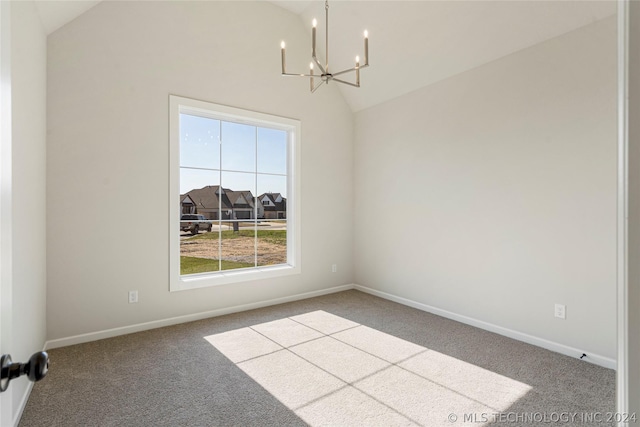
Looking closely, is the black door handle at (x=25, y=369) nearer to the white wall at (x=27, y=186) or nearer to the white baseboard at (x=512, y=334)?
the white wall at (x=27, y=186)

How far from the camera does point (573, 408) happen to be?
6.59ft

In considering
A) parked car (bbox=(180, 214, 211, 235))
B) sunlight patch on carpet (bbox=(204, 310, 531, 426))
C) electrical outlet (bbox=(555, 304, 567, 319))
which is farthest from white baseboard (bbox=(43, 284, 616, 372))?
parked car (bbox=(180, 214, 211, 235))

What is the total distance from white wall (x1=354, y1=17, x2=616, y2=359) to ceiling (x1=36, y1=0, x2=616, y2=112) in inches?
4.8

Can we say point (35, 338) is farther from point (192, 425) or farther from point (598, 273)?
point (598, 273)

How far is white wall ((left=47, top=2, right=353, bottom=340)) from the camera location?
2861 mm

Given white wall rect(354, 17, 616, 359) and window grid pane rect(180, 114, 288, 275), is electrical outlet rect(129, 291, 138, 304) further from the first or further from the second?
white wall rect(354, 17, 616, 359)

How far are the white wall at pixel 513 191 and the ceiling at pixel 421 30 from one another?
121 millimetres

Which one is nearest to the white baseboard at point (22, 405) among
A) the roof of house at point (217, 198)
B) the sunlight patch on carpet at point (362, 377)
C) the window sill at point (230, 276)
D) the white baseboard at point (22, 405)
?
the white baseboard at point (22, 405)

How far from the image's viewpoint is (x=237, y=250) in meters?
4.01

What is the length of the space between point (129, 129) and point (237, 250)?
1.70 meters

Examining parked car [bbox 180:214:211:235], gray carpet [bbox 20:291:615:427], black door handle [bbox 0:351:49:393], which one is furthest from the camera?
parked car [bbox 180:214:211:235]

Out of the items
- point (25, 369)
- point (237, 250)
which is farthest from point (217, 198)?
point (25, 369)

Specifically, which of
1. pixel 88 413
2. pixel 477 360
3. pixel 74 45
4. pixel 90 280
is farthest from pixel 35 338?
pixel 477 360

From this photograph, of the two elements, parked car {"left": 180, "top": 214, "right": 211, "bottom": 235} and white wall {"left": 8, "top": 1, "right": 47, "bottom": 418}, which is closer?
white wall {"left": 8, "top": 1, "right": 47, "bottom": 418}
